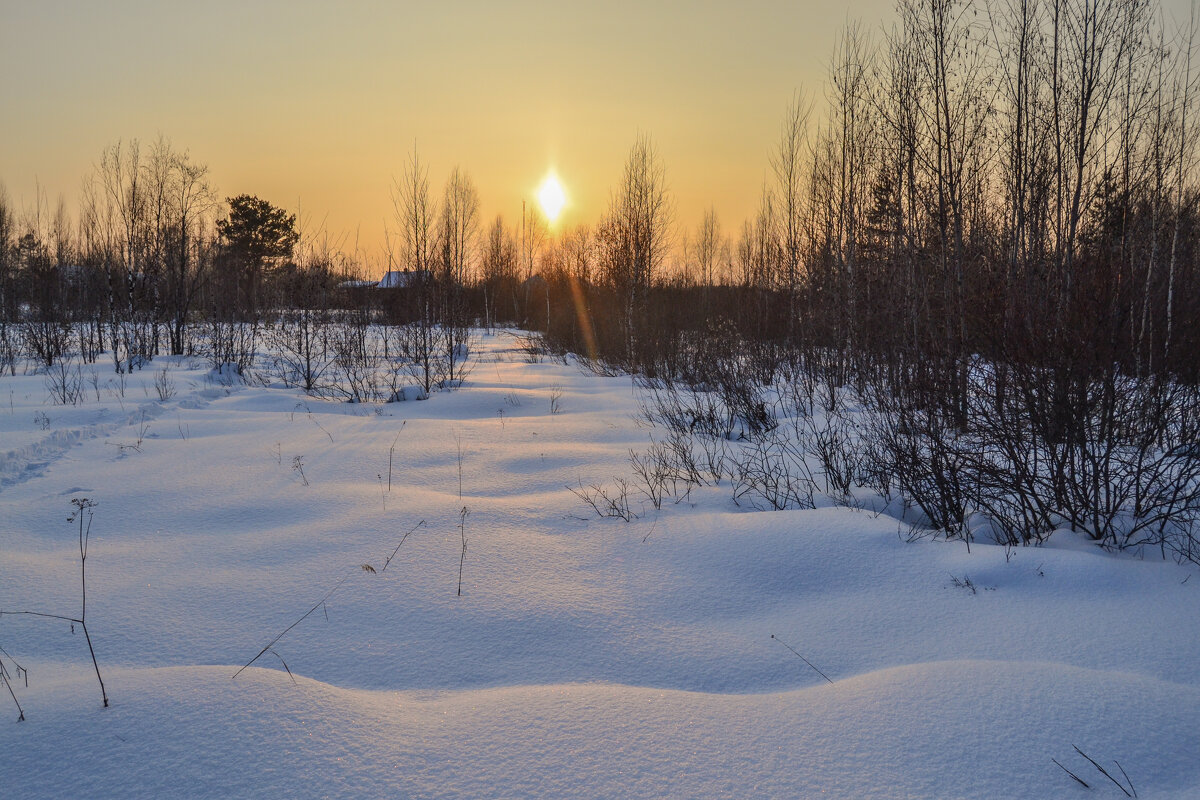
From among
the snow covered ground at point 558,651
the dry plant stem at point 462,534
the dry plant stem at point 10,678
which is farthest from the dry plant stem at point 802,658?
the dry plant stem at point 10,678

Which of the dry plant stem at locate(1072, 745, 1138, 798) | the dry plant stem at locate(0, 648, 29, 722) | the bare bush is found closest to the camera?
the dry plant stem at locate(1072, 745, 1138, 798)

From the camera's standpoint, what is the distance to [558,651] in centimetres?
240

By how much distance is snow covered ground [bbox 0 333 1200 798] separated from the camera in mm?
1566

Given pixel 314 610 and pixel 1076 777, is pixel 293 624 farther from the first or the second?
pixel 1076 777

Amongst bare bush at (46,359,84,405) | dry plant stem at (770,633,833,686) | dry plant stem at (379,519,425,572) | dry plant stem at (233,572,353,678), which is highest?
bare bush at (46,359,84,405)

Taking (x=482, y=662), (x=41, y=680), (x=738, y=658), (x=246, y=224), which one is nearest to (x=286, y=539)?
(x=41, y=680)

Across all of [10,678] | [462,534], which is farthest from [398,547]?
[10,678]

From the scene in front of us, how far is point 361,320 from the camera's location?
11281 mm

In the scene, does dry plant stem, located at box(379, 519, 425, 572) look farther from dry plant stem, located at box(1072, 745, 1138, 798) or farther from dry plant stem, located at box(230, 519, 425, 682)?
dry plant stem, located at box(1072, 745, 1138, 798)

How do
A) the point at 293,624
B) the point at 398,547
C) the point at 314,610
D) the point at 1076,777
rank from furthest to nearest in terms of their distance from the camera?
the point at 398,547 → the point at 314,610 → the point at 293,624 → the point at 1076,777

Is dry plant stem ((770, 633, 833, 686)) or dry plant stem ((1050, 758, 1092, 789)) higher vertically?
dry plant stem ((1050, 758, 1092, 789))

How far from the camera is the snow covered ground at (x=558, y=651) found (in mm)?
1566

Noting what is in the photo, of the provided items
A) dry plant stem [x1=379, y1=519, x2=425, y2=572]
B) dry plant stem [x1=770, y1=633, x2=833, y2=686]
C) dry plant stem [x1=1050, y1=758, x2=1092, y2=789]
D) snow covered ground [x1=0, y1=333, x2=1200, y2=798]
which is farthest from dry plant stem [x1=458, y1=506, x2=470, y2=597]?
dry plant stem [x1=1050, y1=758, x2=1092, y2=789]

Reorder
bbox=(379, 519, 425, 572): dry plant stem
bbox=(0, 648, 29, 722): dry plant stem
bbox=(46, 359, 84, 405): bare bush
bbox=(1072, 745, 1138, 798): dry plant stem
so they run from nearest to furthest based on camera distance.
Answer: bbox=(1072, 745, 1138, 798): dry plant stem
bbox=(0, 648, 29, 722): dry plant stem
bbox=(379, 519, 425, 572): dry plant stem
bbox=(46, 359, 84, 405): bare bush
